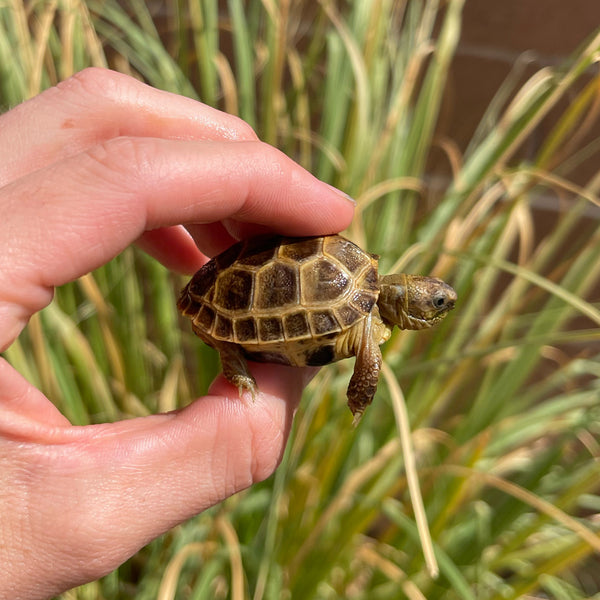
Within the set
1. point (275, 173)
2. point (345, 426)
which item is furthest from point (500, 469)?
point (275, 173)

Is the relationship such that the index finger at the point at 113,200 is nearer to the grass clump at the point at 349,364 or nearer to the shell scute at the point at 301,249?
the shell scute at the point at 301,249

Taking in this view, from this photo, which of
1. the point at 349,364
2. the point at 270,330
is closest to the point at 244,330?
the point at 270,330

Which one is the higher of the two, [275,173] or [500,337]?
[275,173]

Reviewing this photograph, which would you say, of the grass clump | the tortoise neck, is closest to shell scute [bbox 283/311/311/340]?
the tortoise neck

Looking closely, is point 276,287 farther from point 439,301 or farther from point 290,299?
point 439,301

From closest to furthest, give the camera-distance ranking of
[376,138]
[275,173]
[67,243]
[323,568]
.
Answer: [67,243]
[275,173]
[323,568]
[376,138]

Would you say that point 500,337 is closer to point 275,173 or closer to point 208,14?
point 275,173
